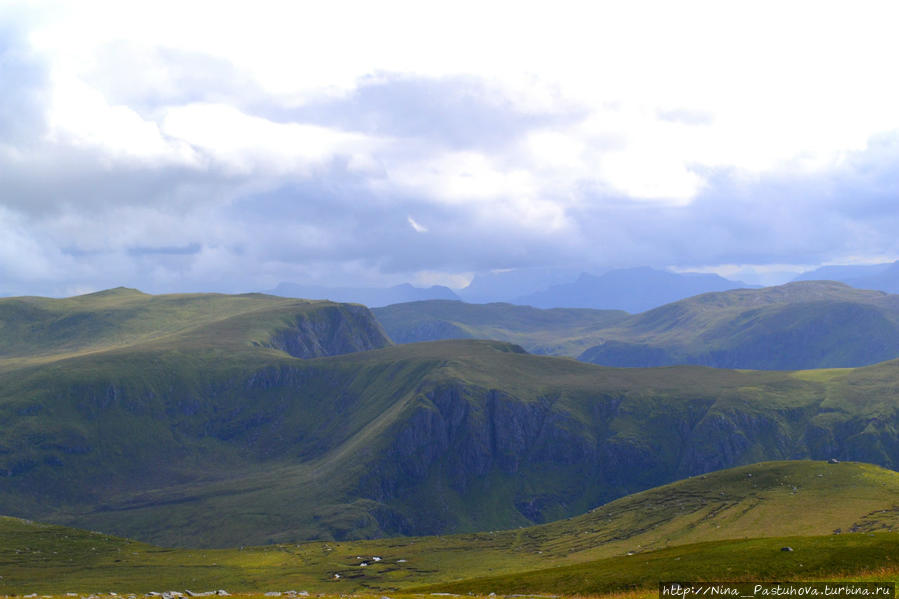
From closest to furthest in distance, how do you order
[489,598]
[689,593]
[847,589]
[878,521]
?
[847,589] → [689,593] → [489,598] → [878,521]

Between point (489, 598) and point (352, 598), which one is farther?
point (489, 598)

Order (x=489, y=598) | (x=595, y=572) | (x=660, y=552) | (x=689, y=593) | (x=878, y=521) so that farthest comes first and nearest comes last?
(x=878, y=521) < (x=660, y=552) < (x=595, y=572) < (x=489, y=598) < (x=689, y=593)

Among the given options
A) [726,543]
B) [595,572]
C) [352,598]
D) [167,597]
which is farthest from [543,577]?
[167,597]

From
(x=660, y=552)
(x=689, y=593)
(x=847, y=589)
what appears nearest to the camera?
(x=847, y=589)

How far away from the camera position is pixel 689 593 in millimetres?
62656

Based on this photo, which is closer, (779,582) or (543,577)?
(779,582)

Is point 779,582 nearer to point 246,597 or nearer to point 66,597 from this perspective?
point 246,597

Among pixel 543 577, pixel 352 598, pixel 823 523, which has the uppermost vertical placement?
pixel 352 598

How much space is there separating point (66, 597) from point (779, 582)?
6996 centimetres

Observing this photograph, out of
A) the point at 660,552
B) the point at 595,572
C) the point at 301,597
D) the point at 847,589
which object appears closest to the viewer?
the point at 847,589

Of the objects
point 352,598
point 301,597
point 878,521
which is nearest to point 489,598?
point 352,598

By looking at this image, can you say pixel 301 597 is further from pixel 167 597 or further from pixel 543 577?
pixel 543 577

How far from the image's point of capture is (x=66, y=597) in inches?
2832

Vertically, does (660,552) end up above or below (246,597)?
below
